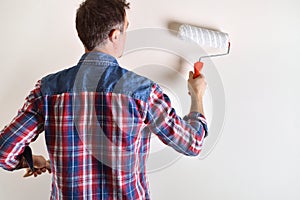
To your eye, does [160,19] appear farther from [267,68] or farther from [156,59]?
[267,68]

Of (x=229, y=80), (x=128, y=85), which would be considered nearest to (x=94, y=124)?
(x=128, y=85)

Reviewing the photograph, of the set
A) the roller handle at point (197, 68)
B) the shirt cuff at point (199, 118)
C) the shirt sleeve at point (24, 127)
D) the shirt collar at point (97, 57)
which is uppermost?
the roller handle at point (197, 68)

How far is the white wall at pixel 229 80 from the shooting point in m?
0.93

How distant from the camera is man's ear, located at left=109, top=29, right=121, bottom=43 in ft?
2.30

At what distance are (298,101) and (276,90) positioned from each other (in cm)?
10

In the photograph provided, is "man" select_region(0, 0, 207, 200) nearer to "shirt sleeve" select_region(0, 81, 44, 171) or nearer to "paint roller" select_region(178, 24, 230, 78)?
"shirt sleeve" select_region(0, 81, 44, 171)

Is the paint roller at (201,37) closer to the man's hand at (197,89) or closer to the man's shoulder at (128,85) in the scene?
the man's hand at (197,89)

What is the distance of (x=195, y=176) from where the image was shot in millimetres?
1076

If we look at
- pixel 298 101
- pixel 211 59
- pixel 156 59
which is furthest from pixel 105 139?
pixel 298 101

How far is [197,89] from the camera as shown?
890mm

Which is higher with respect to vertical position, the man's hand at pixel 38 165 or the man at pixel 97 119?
the man at pixel 97 119

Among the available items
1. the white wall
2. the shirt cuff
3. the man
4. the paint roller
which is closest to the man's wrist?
the man

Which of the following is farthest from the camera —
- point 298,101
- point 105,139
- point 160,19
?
point 298,101

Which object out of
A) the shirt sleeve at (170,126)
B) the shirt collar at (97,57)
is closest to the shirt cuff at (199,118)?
the shirt sleeve at (170,126)
